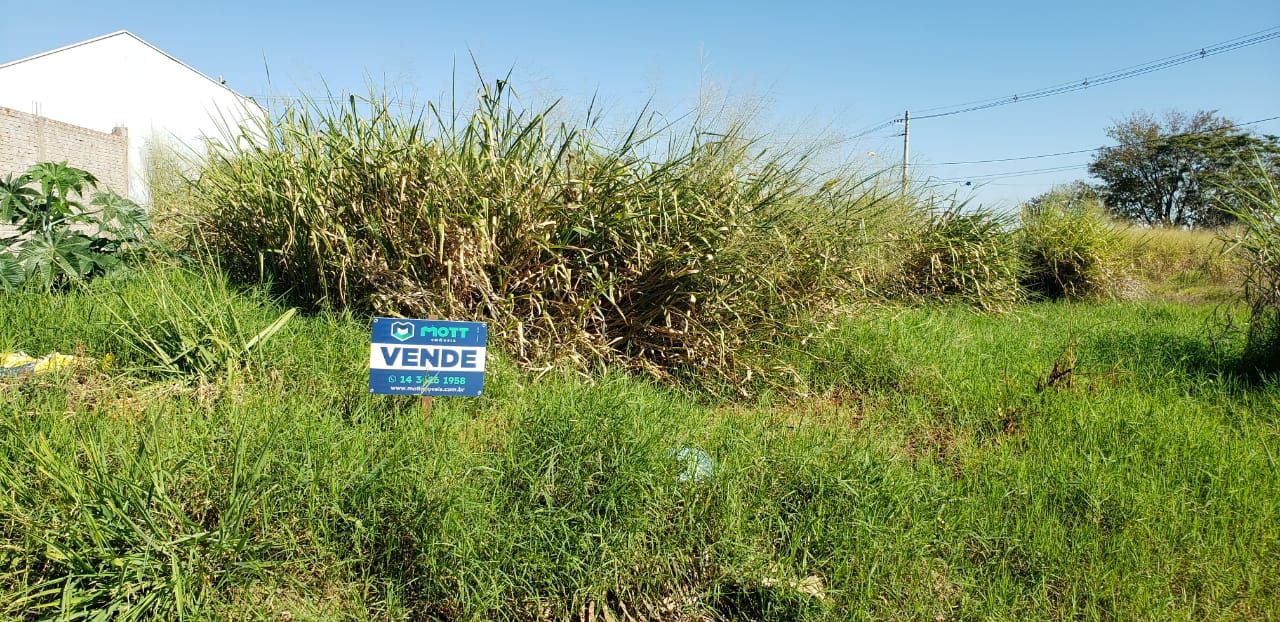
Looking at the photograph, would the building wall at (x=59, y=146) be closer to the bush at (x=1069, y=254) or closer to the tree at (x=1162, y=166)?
the bush at (x=1069, y=254)

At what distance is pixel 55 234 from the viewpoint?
3.43m

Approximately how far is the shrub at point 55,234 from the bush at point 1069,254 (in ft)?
26.8

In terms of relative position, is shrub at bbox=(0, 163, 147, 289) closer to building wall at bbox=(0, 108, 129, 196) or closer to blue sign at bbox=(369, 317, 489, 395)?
blue sign at bbox=(369, 317, 489, 395)

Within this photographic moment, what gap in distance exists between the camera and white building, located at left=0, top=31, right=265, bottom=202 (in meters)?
18.6

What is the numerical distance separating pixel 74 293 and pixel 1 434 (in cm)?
148

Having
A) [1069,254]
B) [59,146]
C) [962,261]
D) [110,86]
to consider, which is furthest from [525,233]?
[110,86]

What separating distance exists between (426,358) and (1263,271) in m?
4.58

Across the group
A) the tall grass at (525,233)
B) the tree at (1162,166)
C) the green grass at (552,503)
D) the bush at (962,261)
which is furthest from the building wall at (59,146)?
the tree at (1162,166)

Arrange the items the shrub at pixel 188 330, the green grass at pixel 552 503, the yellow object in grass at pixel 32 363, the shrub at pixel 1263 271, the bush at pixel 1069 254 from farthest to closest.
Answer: the bush at pixel 1069 254 < the shrub at pixel 1263 271 < the shrub at pixel 188 330 < the yellow object in grass at pixel 32 363 < the green grass at pixel 552 503

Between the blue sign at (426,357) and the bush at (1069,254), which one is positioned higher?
the bush at (1069,254)

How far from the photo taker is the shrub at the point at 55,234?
3.28m

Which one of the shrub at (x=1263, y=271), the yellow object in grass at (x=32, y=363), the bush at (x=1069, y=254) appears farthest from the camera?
the bush at (x=1069, y=254)

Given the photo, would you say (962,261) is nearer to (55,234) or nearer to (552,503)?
(552,503)

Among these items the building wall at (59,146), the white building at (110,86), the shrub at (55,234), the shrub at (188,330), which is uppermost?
the white building at (110,86)
